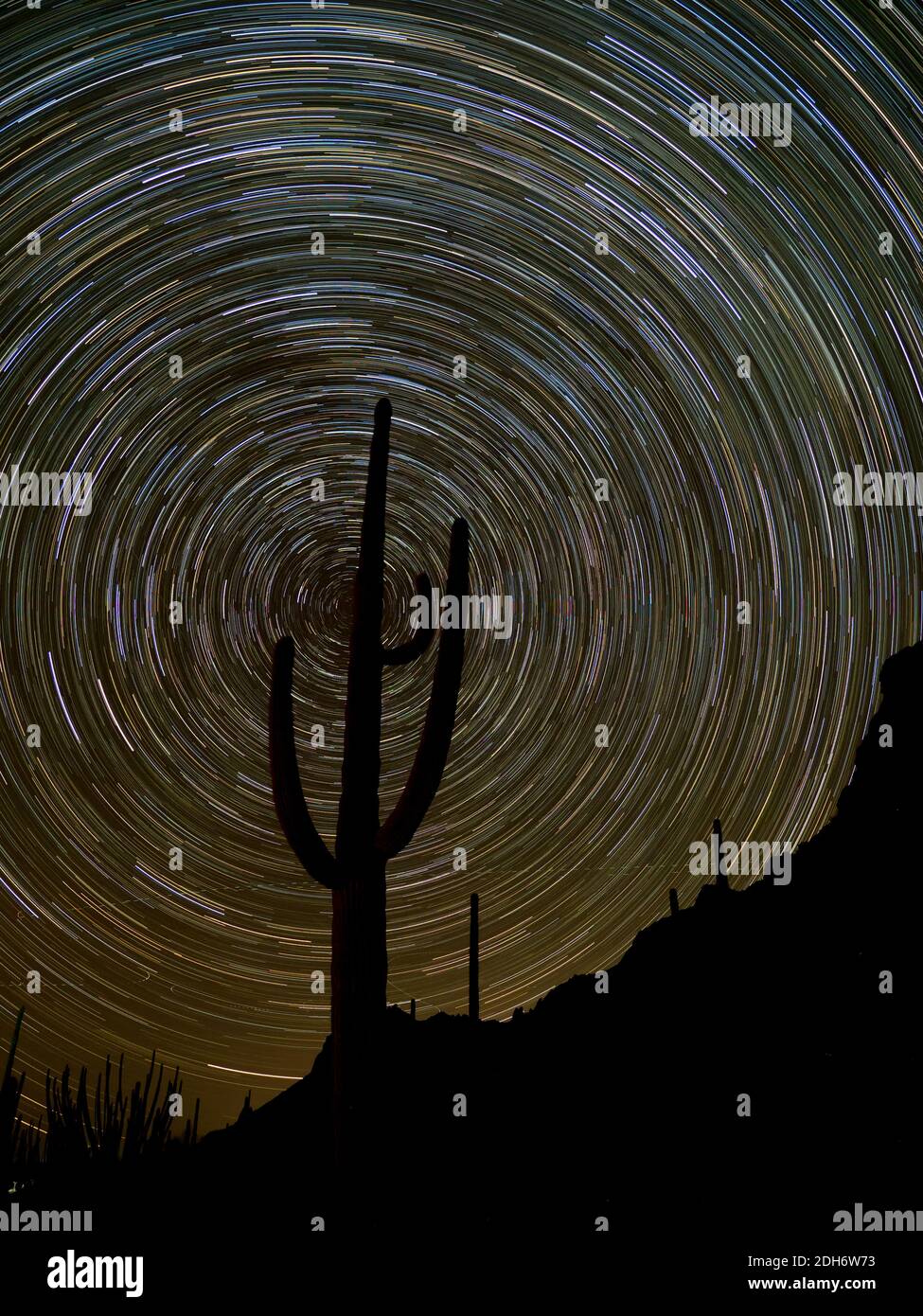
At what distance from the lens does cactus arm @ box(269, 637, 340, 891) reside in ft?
20.0

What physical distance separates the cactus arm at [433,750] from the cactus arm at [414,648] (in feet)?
0.65

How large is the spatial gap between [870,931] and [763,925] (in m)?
1.85

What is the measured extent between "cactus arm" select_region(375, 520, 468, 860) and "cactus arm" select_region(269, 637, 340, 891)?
397 millimetres

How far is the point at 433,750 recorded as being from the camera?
251 inches

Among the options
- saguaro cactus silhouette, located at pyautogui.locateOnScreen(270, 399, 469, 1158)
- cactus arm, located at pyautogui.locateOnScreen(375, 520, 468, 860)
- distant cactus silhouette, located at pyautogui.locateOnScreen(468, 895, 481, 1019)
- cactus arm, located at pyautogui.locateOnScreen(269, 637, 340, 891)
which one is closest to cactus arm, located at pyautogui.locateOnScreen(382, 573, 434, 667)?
saguaro cactus silhouette, located at pyautogui.locateOnScreen(270, 399, 469, 1158)

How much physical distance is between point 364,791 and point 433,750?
565 mm

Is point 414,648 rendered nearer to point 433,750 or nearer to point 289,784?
point 433,750

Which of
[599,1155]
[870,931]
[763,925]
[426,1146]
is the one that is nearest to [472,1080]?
[426,1146]

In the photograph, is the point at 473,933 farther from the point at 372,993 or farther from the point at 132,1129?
the point at 372,993

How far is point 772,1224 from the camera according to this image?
731cm

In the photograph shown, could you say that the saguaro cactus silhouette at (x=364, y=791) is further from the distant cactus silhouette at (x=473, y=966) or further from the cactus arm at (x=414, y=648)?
the distant cactus silhouette at (x=473, y=966)

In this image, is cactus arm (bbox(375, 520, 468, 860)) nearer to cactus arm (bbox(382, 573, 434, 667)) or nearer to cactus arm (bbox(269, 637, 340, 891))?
cactus arm (bbox(382, 573, 434, 667))

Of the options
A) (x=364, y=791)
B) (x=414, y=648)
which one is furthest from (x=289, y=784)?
(x=414, y=648)
